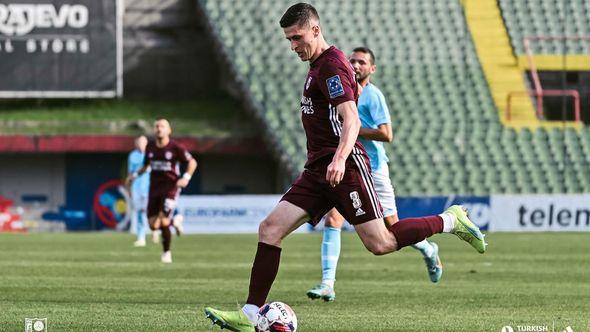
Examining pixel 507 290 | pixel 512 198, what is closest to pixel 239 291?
pixel 507 290

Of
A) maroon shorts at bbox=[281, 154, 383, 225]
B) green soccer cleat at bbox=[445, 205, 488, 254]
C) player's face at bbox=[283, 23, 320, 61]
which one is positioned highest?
player's face at bbox=[283, 23, 320, 61]

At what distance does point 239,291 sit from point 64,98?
2513cm

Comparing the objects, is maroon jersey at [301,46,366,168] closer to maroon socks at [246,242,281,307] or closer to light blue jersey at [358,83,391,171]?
maroon socks at [246,242,281,307]

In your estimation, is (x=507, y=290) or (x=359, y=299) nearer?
(x=359, y=299)

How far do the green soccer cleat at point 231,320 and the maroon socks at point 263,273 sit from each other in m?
0.22

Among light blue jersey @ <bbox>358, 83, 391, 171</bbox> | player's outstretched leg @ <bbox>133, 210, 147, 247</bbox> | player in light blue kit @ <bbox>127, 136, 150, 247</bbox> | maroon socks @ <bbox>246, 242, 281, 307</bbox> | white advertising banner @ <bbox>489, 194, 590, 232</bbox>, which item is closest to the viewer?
maroon socks @ <bbox>246, 242, 281, 307</bbox>

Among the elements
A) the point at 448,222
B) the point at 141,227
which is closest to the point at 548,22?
the point at 141,227

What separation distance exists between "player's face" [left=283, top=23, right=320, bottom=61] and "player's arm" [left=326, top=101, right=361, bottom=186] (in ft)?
1.52

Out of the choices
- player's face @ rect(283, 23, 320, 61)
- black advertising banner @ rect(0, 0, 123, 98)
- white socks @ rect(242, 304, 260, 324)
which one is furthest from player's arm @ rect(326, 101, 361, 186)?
black advertising banner @ rect(0, 0, 123, 98)

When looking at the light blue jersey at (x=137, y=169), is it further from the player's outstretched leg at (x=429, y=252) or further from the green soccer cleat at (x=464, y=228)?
the green soccer cleat at (x=464, y=228)

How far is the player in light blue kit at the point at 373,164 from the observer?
463 inches

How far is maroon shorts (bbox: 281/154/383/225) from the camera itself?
8.50 m

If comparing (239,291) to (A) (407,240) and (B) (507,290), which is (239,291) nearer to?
(B) (507,290)

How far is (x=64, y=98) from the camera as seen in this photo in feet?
120
